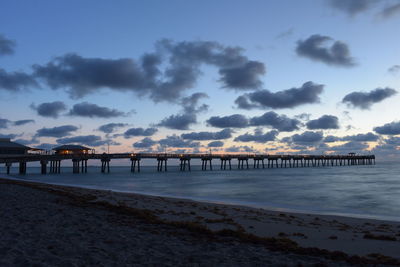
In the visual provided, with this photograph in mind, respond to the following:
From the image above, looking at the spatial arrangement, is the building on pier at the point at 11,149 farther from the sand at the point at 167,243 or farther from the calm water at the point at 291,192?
the sand at the point at 167,243

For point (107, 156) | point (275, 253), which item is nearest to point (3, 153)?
point (107, 156)

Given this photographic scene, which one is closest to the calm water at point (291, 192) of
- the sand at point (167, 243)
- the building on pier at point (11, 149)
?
the sand at point (167, 243)

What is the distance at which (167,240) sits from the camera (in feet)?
28.9

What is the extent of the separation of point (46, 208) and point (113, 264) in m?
9.09

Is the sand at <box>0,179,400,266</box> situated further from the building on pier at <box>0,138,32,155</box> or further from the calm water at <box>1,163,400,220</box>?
the building on pier at <box>0,138,32,155</box>

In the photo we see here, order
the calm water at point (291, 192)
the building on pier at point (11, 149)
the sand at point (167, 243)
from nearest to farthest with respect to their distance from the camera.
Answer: the sand at point (167, 243) < the calm water at point (291, 192) < the building on pier at point (11, 149)

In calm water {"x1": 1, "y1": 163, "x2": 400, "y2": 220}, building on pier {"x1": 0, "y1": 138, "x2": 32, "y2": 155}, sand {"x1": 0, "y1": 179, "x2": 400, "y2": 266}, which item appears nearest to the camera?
sand {"x1": 0, "y1": 179, "x2": 400, "y2": 266}

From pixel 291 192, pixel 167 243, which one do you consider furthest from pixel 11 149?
pixel 167 243

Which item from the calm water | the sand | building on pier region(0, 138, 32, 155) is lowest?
the calm water

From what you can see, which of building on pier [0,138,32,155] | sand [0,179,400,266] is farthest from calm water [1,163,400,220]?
building on pier [0,138,32,155]

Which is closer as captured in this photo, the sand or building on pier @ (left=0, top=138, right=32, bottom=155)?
the sand

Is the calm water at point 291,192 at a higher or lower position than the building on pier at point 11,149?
lower

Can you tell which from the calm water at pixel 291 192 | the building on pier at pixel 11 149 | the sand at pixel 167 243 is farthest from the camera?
the building on pier at pixel 11 149

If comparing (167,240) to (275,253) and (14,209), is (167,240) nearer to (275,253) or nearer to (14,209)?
(275,253)
